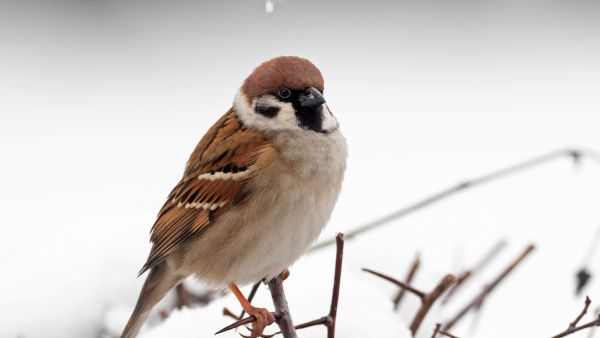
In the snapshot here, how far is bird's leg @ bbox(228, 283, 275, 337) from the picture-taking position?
2070 millimetres

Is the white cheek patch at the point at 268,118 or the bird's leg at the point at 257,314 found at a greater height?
the white cheek patch at the point at 268,118

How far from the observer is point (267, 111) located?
2.46 metres

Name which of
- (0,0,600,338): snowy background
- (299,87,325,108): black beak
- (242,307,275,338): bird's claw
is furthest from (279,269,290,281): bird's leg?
(299,87,325,108): black beak

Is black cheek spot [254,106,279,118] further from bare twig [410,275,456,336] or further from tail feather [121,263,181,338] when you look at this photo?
bare twig [410,275,456,336]

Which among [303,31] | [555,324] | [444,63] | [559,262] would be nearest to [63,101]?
[303,31]

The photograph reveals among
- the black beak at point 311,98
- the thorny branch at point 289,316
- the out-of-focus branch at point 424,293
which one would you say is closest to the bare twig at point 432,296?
the out-of-focus branch at point 424,293

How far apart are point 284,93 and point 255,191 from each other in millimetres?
271

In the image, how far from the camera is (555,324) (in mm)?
2717

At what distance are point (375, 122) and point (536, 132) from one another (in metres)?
0.94

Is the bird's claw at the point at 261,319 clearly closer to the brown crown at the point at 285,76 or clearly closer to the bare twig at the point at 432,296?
the bare twig at the point at 432,296

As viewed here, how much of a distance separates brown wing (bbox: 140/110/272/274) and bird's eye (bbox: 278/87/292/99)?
134 millimetres

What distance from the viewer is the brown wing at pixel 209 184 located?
2432mm

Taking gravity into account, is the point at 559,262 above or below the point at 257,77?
below

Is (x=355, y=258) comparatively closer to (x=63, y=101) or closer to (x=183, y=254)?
(x=183, y=254)
